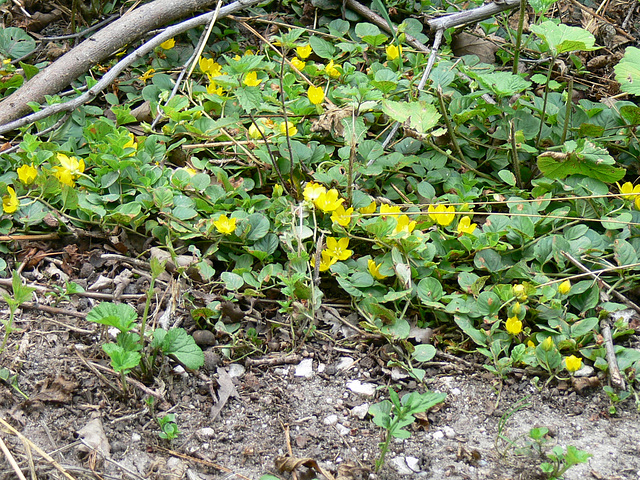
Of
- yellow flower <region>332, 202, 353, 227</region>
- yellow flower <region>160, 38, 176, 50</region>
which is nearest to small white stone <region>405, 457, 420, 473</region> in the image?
yellow flower <region>332, 202, 353, 227</region>

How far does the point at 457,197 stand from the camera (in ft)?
8.16

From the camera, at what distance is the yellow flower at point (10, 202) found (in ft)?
7.45

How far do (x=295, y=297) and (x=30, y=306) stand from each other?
898 millimetres

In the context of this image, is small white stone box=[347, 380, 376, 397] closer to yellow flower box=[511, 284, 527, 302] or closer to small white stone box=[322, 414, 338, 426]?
small white stone box=[322, 414, 338, 426]

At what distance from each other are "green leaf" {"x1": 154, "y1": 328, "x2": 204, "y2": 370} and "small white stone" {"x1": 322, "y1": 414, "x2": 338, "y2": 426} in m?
0.41

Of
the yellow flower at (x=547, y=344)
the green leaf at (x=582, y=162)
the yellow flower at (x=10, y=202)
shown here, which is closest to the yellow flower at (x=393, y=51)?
the green leaf at (x=582, y=162)

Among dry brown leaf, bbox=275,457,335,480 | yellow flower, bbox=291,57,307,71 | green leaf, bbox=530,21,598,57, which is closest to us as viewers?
dry brown leaf, bbox=275,457,335,480

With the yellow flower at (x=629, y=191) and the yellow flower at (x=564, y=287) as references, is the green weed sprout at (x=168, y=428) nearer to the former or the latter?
the yellow flower at (x=564, y=287)

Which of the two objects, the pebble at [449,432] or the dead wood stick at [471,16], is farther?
the dead wood stick at [471,16]

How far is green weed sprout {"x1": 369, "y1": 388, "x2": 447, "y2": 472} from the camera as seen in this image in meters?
1.60

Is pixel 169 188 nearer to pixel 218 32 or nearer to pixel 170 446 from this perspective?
pixel 170 446

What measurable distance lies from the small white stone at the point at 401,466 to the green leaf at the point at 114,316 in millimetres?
833

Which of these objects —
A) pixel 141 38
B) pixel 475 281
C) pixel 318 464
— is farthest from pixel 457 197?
pixel 141 38

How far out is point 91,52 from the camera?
2.96 metres
